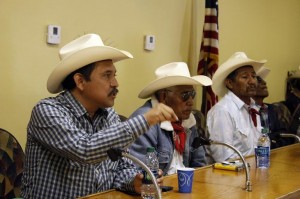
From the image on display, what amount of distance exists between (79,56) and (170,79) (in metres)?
0.69

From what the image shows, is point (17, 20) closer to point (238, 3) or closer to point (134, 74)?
point (134, 74)

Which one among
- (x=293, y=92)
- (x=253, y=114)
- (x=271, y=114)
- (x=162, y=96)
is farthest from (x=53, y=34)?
(x=293, y=92)

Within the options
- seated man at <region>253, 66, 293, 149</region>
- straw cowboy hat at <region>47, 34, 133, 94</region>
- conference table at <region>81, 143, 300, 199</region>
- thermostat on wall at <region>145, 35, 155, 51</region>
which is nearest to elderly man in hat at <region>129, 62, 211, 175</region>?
conference table at <region>81, 143, 300, 199</region>

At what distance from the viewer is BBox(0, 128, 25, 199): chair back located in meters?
2.22

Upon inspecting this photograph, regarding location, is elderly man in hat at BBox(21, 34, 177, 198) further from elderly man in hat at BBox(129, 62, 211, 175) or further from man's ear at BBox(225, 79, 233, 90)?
man's ear at BBox(225, 79, 233, 90)

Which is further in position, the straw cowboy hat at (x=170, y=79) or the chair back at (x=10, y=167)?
the straw cowboy hat at (x=170, y=79)

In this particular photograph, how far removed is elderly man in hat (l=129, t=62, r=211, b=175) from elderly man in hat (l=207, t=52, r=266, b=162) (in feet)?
1.33

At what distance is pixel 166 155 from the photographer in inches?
100

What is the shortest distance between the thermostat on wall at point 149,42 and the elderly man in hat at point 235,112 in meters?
0.62

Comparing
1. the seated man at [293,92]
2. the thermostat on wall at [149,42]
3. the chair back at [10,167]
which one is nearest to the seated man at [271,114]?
the seated man at [293,92]

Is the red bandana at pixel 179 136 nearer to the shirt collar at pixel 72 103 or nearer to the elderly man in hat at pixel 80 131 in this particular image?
the elderly man in hat at pixel 80 131

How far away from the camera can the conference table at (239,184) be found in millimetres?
1892

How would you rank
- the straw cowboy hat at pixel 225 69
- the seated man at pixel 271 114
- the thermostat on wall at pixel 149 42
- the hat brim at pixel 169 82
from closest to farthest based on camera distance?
the hat brim at pixel 169 82 → the straw cowboy hat at pixel 225 69 → the thermostat on wall at pixel 149 42 → the seated man at pixel 271 114

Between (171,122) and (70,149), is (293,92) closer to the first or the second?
(171,122)
